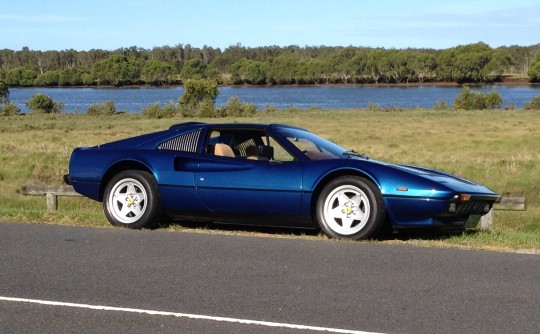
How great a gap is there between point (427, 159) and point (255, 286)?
69.1 feet

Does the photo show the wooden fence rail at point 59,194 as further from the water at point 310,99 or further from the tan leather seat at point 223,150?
the water at point 310,99

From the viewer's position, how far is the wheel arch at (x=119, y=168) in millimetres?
9012

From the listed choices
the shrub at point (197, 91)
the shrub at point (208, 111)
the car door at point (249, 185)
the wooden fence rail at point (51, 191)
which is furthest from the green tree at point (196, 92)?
the car door at point (249, 185)

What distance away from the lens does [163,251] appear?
758cm

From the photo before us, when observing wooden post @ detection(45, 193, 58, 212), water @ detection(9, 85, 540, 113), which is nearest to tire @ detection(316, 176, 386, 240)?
wooden post @ detection(45, 193, 58, 212)

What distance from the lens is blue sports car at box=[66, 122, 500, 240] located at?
8.00 m

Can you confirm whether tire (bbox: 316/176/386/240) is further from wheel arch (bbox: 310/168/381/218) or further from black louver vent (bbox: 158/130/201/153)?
black louver vent (bbox: 158/130/201/153)

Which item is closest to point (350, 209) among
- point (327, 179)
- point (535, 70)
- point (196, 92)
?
point (327, 179)

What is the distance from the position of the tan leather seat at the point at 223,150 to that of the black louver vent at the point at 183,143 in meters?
0.23

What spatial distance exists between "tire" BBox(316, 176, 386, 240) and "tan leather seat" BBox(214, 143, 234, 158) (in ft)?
4.05

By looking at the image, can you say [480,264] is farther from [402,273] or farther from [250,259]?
[250,259]

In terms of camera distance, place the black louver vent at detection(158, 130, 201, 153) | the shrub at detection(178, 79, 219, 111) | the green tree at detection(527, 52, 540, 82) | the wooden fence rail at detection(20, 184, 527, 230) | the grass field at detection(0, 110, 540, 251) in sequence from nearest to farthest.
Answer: the black louver vent at detection(158, 130, 201, 153) → the grass field at detection(0, 110, 540, 251) → the wooden fence rail at detection(20, 184, 527, 230) → the shrub at detection(178, 79, 219, 111) → the green tree at detection(527, 52, 540, 82)

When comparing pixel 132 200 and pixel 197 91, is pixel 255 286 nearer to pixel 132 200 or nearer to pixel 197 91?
pixel 132 200

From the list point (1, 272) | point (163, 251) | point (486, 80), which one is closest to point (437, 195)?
point (163, 251)
